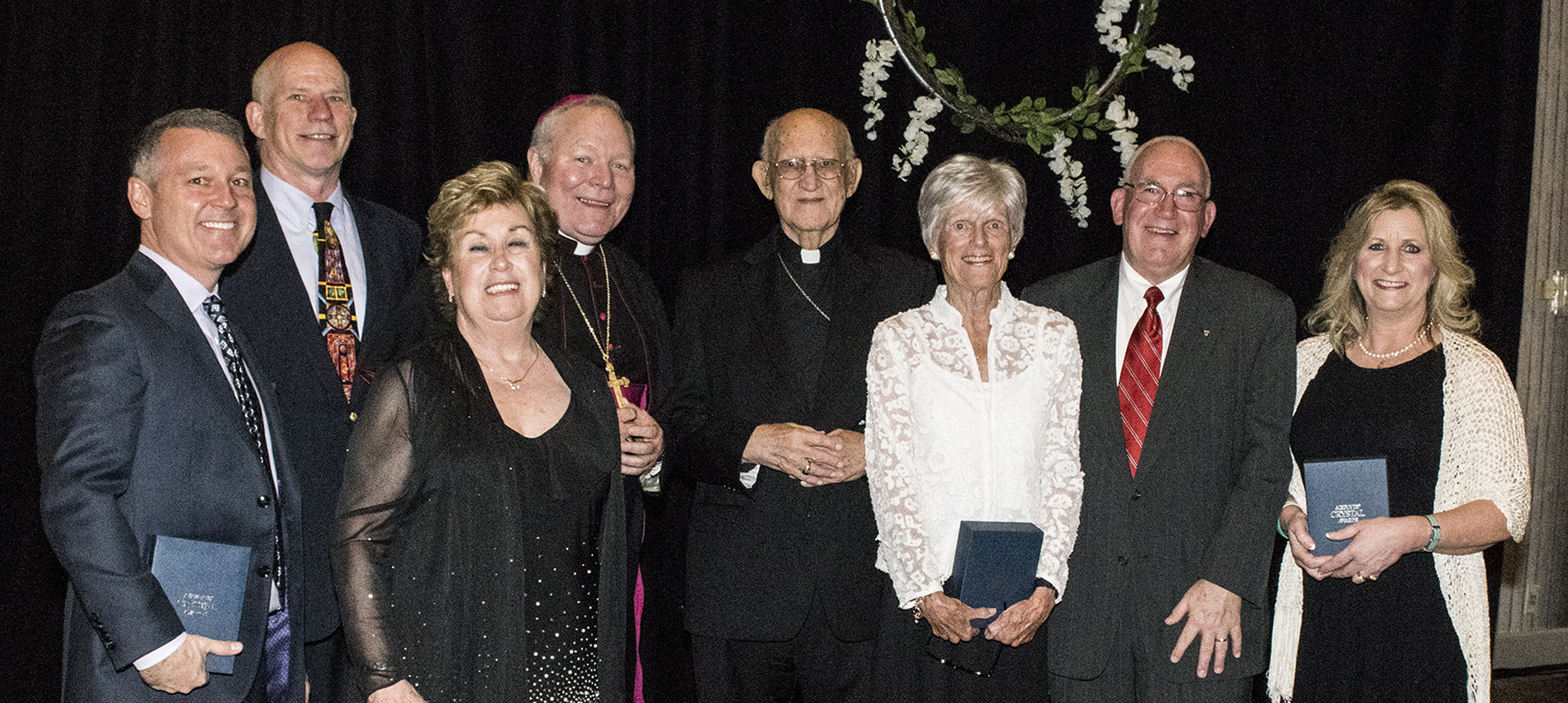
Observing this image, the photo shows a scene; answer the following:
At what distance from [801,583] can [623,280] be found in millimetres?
960

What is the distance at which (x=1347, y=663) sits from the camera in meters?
2.87

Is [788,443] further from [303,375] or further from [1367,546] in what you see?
[1367,546]

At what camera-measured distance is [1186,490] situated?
2.78 metres

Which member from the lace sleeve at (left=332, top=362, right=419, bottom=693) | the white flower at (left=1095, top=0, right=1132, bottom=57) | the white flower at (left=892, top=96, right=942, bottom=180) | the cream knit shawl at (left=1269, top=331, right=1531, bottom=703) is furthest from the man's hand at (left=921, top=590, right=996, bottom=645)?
the white flower at (left=1095, top=0, right=1132, bottom=57)

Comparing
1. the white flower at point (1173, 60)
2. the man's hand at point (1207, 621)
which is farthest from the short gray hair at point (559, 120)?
the white flower at point (1173, 60)

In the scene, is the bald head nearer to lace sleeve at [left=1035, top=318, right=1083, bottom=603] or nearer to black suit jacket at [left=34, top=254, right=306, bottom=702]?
black suit jacket at [left=34, top=254, right=306, bottom=702]

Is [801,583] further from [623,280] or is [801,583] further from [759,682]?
[623,280]

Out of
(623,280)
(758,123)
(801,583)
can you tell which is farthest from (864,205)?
(801,583)

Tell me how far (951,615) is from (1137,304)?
0.98 m

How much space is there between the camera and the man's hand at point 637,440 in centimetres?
266

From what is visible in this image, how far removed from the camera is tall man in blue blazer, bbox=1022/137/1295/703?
276 centimetres

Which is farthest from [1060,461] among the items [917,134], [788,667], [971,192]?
[917,134]

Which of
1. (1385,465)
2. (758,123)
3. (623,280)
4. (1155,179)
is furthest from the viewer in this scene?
(758,123)

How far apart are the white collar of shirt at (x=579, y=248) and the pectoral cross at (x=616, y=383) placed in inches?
12.2
